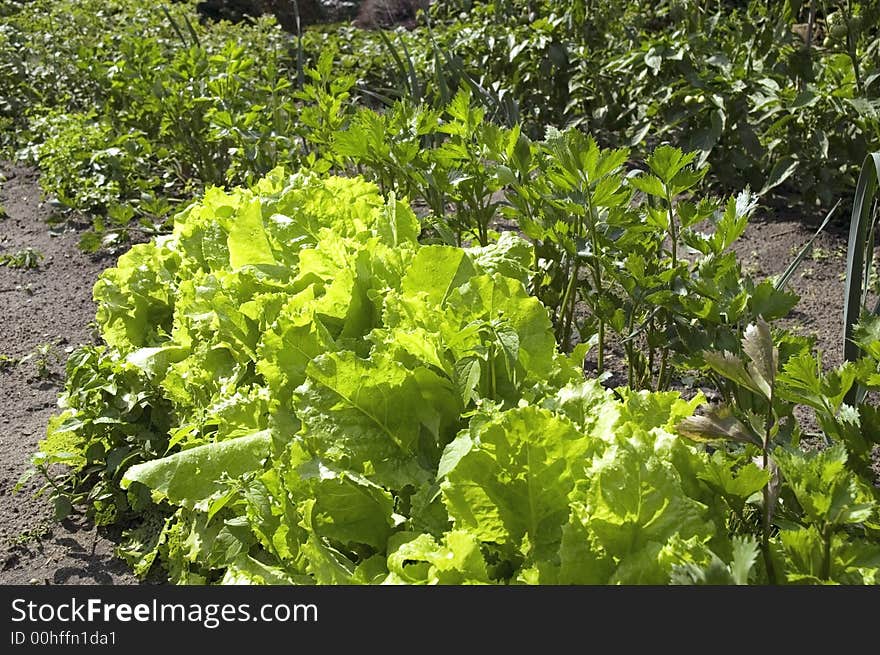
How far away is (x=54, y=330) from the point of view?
14.9ft

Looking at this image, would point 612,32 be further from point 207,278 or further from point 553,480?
point 553,480

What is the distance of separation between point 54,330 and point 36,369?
0.43 metres

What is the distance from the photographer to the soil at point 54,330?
2.88m

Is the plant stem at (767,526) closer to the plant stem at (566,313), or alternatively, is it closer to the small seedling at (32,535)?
the plant stem at (566,313)

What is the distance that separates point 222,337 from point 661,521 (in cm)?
150

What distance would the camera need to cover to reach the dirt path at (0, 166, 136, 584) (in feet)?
9.35

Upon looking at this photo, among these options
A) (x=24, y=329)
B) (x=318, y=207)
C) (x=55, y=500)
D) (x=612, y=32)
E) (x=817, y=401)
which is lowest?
(x=24, y=329)

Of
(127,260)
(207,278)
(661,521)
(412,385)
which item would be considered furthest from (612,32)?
(661,521)

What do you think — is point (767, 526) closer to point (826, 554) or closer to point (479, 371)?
point (826, 554)

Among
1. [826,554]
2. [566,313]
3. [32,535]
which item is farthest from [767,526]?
[32,535]

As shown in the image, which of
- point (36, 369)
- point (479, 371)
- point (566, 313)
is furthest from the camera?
point (36, 369)

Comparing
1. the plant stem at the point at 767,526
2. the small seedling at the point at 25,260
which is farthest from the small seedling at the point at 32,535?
the small seedling at the point at 25,260

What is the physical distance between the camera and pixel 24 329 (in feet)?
15.0

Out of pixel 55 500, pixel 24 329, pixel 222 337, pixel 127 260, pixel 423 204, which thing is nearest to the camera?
pixel 222 337
